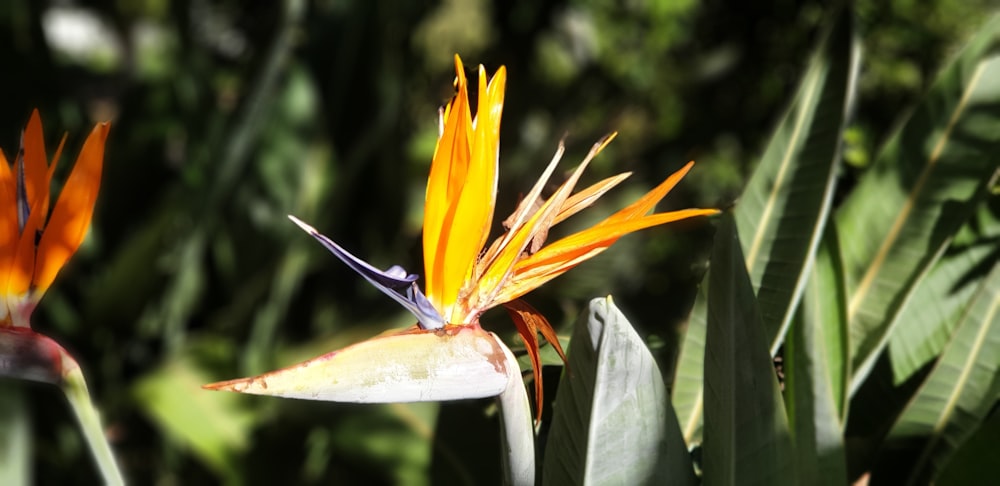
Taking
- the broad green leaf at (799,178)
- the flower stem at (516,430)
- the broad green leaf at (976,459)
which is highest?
the broad green leaf at (799,178)

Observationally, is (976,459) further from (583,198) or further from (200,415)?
(200,415)

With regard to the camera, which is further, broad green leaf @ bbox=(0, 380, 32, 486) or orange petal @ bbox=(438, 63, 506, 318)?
broad green leaf @ bbox=(0, 380, 32, 486)

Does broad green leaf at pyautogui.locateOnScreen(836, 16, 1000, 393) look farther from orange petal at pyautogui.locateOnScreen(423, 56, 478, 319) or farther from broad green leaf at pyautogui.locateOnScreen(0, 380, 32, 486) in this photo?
broad green leaf at pyautogui.locateOnScreen(0, 380, 32, 486)

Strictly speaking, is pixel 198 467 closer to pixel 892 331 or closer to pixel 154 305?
pixel 154 305

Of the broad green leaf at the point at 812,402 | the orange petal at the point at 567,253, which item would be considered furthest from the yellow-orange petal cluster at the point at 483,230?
the broad green leaf at the point at 812,402

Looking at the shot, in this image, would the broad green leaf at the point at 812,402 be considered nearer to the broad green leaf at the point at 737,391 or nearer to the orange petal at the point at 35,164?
the broad green leaf at the point at 737,391

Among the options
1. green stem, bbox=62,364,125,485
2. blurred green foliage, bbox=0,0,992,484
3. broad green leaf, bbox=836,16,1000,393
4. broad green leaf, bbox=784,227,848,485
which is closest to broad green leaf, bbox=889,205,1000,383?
broad green leaf, bbox=836,16,1000,393

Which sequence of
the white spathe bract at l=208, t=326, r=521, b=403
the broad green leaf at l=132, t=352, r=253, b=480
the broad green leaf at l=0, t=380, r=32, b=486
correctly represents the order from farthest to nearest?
the broad green leaf at l=132, t=352, r=253, b=480, the broad green leaf at l=0, t=380, r=32, b=486, the white spathe bract at l=208, t=326, r=521, b=403
